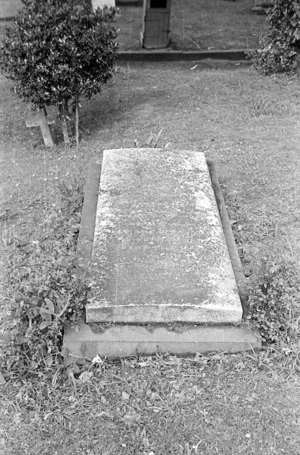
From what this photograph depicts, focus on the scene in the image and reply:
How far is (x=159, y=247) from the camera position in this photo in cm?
280

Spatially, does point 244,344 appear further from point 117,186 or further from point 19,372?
point 117,186

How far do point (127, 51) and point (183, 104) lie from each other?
2.16m

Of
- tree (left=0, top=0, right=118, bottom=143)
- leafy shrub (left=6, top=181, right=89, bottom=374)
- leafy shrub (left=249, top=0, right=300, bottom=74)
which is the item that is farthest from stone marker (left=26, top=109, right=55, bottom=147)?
leafy shrub (left=249, top=0, right=300, bottom=74)

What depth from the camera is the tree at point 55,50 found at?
13.9 feet

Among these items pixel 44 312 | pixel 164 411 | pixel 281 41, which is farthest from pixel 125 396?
pixel 281 41

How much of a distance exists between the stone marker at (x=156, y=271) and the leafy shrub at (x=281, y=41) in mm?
3852

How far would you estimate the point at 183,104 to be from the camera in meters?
5.65

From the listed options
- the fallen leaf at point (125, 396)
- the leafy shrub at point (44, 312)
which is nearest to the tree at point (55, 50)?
the leafy shrub at point (44, 312)

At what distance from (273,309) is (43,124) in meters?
3.11

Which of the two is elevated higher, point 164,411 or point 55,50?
point 55,50

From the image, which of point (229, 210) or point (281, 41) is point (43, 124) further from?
point (281, 41)

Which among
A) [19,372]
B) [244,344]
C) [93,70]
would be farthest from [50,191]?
[244,344]

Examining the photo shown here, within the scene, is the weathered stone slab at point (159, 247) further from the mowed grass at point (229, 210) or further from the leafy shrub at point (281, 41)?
the leafy shrub at point (281, 41)

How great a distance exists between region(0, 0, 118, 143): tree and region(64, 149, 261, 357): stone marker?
1.38m
